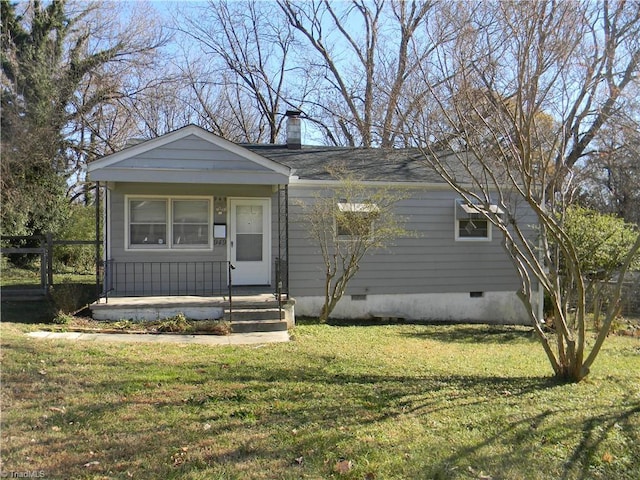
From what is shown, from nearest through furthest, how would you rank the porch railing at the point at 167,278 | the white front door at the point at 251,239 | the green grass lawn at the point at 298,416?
1. the green grass lawn at the point at 298,416
2. the porch railing at the point at 167,278
3. the white front door at the point at 251,239

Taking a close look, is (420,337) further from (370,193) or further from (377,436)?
(377,436)

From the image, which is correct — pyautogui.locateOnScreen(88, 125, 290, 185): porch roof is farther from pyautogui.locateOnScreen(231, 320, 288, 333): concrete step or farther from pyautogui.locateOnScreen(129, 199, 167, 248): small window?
pyautogui.locateOnScreen(231, 320, 288, 333): concrete step

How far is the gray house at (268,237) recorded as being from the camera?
8.99m

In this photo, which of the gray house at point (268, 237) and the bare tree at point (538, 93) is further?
the gray house at point (268, 237)

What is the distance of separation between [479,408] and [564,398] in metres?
1.07

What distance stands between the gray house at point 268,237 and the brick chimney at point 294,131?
0.49m

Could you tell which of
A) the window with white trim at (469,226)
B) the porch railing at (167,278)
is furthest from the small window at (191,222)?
the window with white trim at (469,226)

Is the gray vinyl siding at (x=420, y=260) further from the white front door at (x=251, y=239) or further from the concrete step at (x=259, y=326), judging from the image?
the concrete step at (x=259, y=326)

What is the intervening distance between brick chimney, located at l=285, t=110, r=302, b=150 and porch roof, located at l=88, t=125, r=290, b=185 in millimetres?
3545

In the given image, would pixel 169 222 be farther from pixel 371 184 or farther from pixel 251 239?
pixel 371 184

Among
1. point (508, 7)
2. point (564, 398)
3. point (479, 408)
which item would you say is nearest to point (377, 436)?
point (479, 408)

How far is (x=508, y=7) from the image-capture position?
5.32 metres

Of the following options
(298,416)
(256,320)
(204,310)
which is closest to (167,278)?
(204,310)

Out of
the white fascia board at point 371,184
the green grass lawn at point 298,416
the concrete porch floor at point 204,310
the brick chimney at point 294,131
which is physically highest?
the brick chimney at point 294,131
